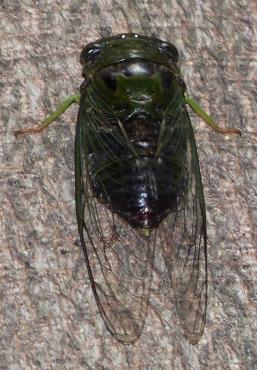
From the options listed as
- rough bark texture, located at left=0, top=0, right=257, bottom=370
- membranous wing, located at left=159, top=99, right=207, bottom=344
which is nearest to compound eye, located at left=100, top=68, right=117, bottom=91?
rough bark texture, located at left=0, top=0, right=257, bottom=370

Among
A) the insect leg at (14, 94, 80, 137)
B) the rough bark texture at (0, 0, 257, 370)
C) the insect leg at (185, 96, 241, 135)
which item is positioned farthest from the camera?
the insect leg at (185, 96, 241, 135)

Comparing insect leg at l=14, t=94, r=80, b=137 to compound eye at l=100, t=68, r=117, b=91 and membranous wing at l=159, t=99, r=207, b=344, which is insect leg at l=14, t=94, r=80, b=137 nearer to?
compound eye at l=100, t=68, r=117, b=91

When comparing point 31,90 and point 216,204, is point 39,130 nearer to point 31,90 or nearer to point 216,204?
point 31,90

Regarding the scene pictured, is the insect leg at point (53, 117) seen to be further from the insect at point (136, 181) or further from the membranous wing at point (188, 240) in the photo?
the membranous wing at point (188, 240)

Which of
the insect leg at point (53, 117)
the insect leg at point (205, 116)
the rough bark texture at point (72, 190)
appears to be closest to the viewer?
the rough bark texture at point (72, 190)

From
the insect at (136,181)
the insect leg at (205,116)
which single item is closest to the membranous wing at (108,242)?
the insect at (136,181)

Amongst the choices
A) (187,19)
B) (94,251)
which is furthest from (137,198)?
(187,19)
